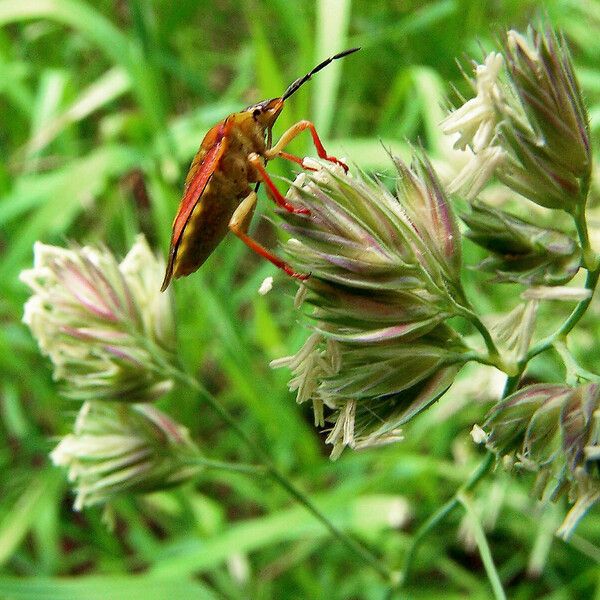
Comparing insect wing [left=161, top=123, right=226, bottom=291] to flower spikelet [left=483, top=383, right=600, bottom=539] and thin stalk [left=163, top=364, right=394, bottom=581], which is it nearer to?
thin stalk [left=163, top=364, right=394, bottom=581]

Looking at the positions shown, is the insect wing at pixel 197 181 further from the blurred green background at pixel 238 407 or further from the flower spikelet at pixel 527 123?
the blurred green background at pixel 238 407

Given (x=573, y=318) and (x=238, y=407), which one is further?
(x=238, y=407)

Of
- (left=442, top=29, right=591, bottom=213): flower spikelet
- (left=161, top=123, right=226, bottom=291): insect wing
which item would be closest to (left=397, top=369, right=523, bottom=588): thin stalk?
(left=442, top=29, right=591, bottom=213): flower spikelet

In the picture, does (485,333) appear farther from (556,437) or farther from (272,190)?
(272,190)

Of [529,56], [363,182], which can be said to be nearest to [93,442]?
[363,182]

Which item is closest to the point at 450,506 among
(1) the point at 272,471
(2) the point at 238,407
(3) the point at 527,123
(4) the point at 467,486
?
(4) the point at 467,486

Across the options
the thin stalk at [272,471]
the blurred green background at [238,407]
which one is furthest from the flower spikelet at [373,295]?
the blurred green background at [238,407]
